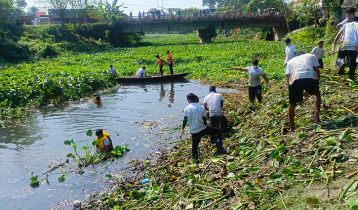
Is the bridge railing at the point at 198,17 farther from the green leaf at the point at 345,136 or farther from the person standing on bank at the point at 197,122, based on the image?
the green leaf at the point at 345,136

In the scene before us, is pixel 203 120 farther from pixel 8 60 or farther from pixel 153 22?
pixel 153 22

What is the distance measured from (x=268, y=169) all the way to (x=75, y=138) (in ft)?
23.5

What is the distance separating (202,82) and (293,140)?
44.3 feet

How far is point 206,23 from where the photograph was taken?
49375mm

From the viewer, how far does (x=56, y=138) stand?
9984mm

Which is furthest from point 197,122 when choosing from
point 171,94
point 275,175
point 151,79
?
point 151,79

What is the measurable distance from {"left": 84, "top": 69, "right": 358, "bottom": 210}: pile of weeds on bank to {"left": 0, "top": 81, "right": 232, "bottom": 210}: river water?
2.97 ft

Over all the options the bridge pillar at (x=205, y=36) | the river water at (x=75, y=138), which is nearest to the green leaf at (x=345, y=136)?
the river water at (x=75, y=138)

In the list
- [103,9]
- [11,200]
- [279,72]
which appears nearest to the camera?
[11,200]

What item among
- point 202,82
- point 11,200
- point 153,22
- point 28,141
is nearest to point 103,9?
point 153,22

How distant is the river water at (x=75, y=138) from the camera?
6.60 metres

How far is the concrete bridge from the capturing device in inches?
1870

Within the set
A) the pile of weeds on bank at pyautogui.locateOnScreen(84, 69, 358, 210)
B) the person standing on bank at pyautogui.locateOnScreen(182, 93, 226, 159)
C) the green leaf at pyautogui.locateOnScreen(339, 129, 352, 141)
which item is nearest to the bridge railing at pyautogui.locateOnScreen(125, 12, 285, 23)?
the pile of weeds on bank at pyautogui.locateOnScreen(84, 69, 358, 210)

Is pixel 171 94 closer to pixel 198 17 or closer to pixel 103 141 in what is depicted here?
pixel 103 141
